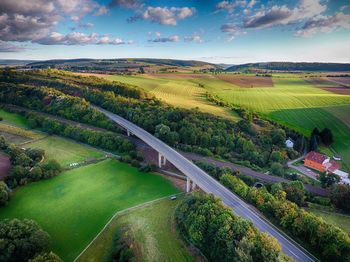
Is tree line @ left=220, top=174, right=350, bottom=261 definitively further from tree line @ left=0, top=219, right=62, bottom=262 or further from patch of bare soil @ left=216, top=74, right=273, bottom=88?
patch of bare soil @ left=216, top=74, right=273, bottom=88

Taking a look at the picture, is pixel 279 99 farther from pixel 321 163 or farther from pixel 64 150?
pixel 64 150

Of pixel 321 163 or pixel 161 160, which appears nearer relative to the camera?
pixel 321 163

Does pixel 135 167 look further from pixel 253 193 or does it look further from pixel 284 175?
pixel 284 175

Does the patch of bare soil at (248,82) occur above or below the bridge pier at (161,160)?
above

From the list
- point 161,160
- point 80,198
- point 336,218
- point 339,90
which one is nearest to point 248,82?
point 339,90

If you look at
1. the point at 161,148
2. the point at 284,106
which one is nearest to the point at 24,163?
the point at 161,148

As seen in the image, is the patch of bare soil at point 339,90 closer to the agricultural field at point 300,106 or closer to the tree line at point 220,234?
the agricultural field at point 300,106

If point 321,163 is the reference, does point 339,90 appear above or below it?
above

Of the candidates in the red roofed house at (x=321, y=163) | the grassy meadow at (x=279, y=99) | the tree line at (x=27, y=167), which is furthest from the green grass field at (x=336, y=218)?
the tree line at (x=27, y=167)
